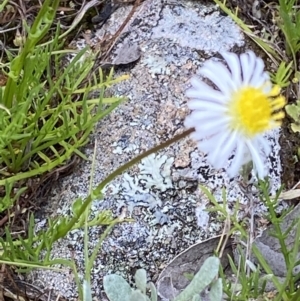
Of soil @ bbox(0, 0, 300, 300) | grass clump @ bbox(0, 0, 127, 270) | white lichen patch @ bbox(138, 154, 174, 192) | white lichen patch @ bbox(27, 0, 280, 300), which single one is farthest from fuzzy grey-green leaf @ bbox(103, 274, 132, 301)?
soil @ bbox(0, 0, 300, 300)

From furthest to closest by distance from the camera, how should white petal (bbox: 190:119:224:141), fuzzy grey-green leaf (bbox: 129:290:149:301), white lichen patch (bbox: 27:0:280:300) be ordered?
white lichen patch (bbox: 27:0:280:300) → fuzzy grey-green leaf (bbox: 129:290:149:301) → white petal (bbox: 190:119:224:141)

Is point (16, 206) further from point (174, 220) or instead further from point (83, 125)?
point (174, 220)

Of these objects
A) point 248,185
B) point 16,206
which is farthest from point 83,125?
point 248,185

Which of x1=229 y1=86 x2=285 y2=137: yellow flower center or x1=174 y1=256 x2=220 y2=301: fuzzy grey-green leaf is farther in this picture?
x1=174 y1=256 x2=220 y2=301: fuzzy grey-green leaf

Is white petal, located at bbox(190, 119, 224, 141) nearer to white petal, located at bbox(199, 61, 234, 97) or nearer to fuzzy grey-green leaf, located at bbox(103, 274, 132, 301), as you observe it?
white petal, located at bbox(199, 61, 234, 97)

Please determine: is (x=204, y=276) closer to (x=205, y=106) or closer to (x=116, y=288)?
(x=116, y=288)

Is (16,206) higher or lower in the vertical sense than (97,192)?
lower

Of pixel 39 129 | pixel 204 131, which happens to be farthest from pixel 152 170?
pixel 204 131
